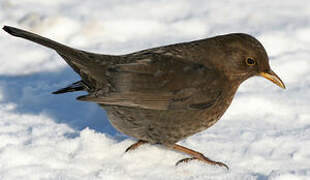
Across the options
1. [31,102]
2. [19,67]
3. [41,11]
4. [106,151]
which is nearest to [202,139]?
[106,151]

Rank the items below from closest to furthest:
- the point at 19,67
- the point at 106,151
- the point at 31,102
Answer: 1. the point at 106,151
2. the point at 31,102
3. the point at 19,67

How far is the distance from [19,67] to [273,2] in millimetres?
3964

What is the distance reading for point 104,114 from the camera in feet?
16.3

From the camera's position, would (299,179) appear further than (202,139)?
No

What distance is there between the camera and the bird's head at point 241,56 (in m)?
4.10

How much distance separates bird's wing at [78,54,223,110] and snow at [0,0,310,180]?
21.6 inches

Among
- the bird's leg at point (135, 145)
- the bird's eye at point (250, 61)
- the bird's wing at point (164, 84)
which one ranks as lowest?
the bird's leg at point (135, 145)

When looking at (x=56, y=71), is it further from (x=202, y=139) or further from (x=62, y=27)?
(x=202, y=139)

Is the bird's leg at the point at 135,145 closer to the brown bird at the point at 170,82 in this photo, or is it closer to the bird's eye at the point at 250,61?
the brown bird at the point at 170,82

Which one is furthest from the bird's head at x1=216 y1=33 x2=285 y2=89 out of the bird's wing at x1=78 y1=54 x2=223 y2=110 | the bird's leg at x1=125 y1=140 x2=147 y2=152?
the bird's leg at x1=125 y1=140 x2=147 y2=152

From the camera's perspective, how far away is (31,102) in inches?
203

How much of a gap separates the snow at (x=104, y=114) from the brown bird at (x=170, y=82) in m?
0.28

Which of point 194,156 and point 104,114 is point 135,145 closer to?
point 194,156

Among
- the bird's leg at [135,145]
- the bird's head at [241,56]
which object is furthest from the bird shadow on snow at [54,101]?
the bird's head at [241,56]
